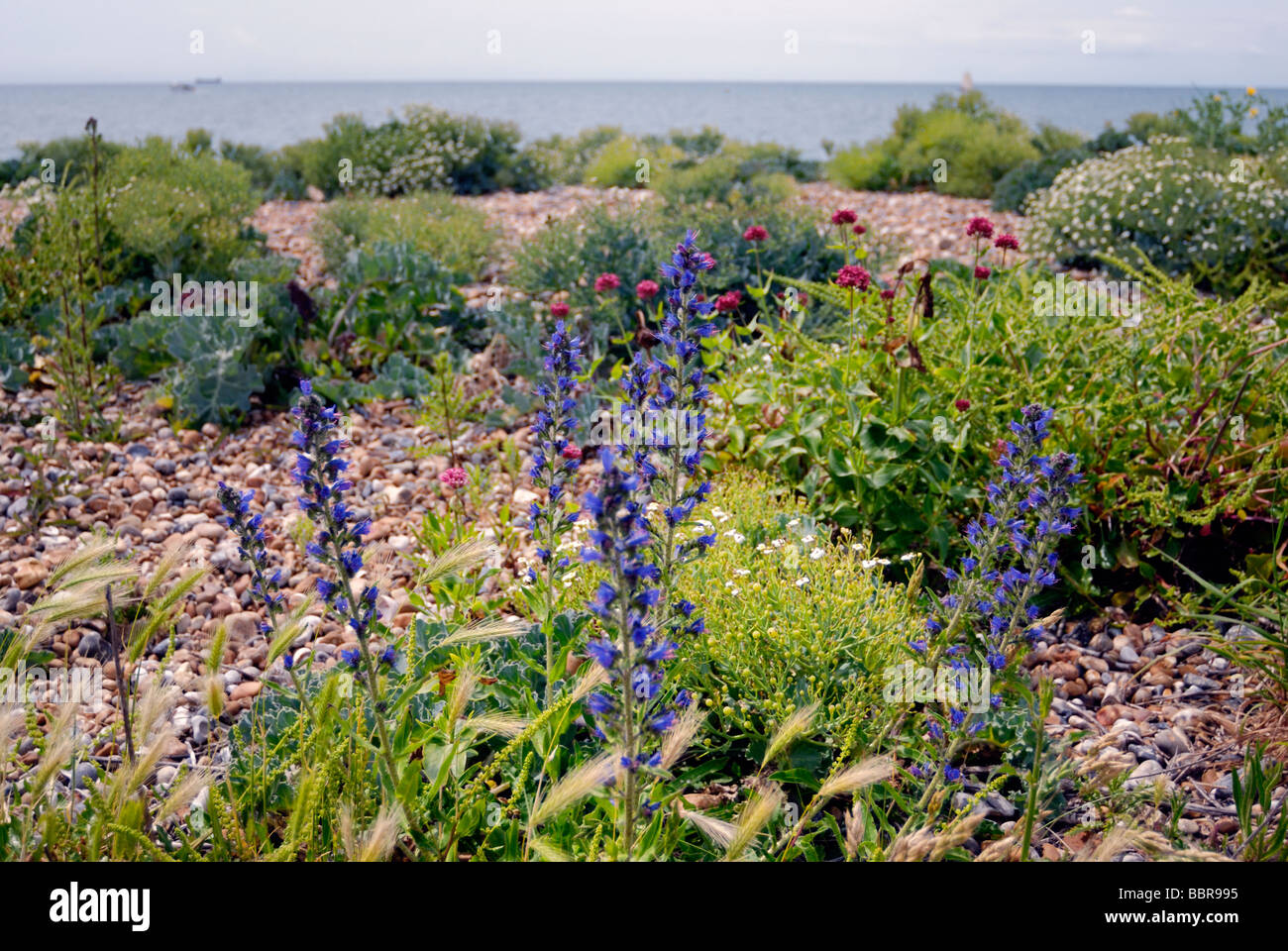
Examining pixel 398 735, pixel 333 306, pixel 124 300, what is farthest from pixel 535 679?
pixel 124 300

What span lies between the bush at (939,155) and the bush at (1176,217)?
3164 mm

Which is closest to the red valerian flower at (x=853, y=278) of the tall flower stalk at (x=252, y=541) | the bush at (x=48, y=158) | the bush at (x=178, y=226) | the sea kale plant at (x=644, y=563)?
the sea kale plant at (x=644, y=563)

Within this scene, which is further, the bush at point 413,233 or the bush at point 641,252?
the bush at point 413,233

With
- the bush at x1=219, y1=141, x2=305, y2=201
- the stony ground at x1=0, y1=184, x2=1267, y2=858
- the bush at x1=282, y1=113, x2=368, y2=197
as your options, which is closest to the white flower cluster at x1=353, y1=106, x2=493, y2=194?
the bush at x1=282, y1=113, x2=368, y2=197

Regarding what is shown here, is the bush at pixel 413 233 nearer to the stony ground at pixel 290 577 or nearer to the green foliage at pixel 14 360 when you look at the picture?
the stony ground at pixel 290 577

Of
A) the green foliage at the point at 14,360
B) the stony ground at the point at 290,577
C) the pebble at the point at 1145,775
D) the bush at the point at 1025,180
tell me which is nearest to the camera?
the pebble at the point at 1145,775

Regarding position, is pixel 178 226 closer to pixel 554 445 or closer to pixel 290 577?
pixel 290 577

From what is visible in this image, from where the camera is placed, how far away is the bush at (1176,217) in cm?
802

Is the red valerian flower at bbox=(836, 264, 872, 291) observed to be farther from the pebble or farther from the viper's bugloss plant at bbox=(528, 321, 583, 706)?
the pebble

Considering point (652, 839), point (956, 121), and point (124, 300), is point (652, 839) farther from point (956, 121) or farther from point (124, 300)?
point (956, 121)

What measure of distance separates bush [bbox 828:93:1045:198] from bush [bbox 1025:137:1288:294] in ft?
10.4

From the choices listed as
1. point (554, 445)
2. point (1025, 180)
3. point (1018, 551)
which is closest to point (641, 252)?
point (554, 445)

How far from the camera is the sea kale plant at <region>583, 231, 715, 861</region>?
157 centimetres

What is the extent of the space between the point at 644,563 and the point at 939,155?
1375cm
